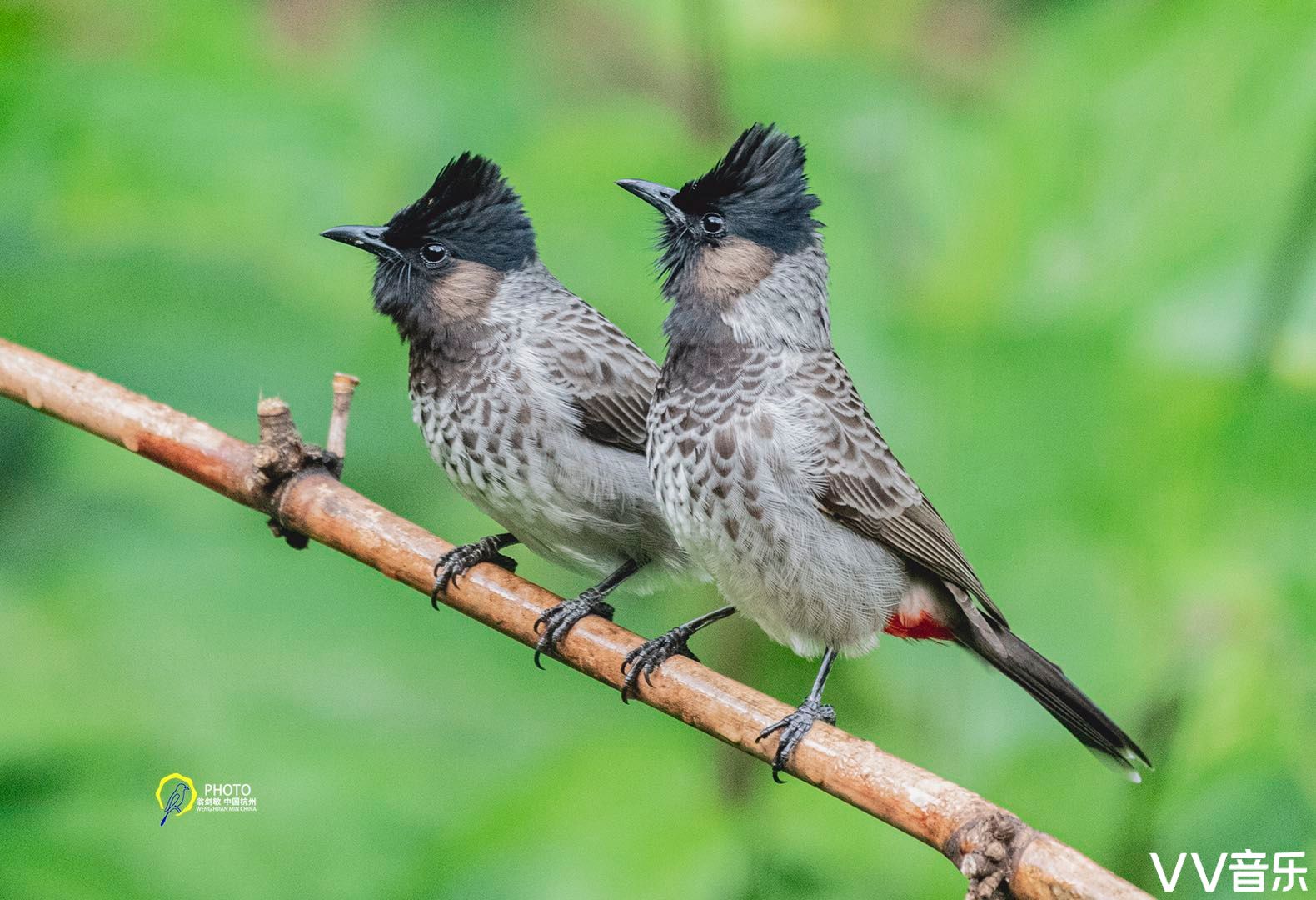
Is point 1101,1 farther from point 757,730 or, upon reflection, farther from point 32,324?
point 32,324

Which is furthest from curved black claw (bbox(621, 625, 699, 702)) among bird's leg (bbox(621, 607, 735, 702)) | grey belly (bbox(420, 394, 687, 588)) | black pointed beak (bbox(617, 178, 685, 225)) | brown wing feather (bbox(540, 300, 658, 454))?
black pointed beak (bbox(617, 178, 685, 225))

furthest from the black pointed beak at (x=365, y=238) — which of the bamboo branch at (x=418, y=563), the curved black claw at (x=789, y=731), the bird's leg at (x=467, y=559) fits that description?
the curved black claw at (x=789, y=731)

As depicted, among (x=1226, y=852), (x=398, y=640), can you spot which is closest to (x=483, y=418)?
(x=398, y=640)

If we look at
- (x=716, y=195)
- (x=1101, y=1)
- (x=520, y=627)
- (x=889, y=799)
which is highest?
(x=1101, y=1)

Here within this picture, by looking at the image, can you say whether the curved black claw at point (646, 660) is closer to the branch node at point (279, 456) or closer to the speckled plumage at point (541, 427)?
the speckled plumage at point (541, 427)

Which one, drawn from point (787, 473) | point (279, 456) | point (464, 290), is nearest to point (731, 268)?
point (787, 473)

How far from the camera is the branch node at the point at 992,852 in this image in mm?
1520

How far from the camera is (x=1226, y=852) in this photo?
248cm

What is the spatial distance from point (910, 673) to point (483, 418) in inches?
36.8

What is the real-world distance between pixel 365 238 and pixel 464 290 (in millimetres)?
198

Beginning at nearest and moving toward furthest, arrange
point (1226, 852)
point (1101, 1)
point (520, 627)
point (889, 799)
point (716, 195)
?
point (889, 799) < point (716, 195) < point (520, 627) < point (1226, 852) < point (1101, 1)

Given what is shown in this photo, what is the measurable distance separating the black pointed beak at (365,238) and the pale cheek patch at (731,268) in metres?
0.56

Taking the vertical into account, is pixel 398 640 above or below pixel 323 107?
below

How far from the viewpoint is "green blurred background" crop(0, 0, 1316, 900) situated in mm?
2527
